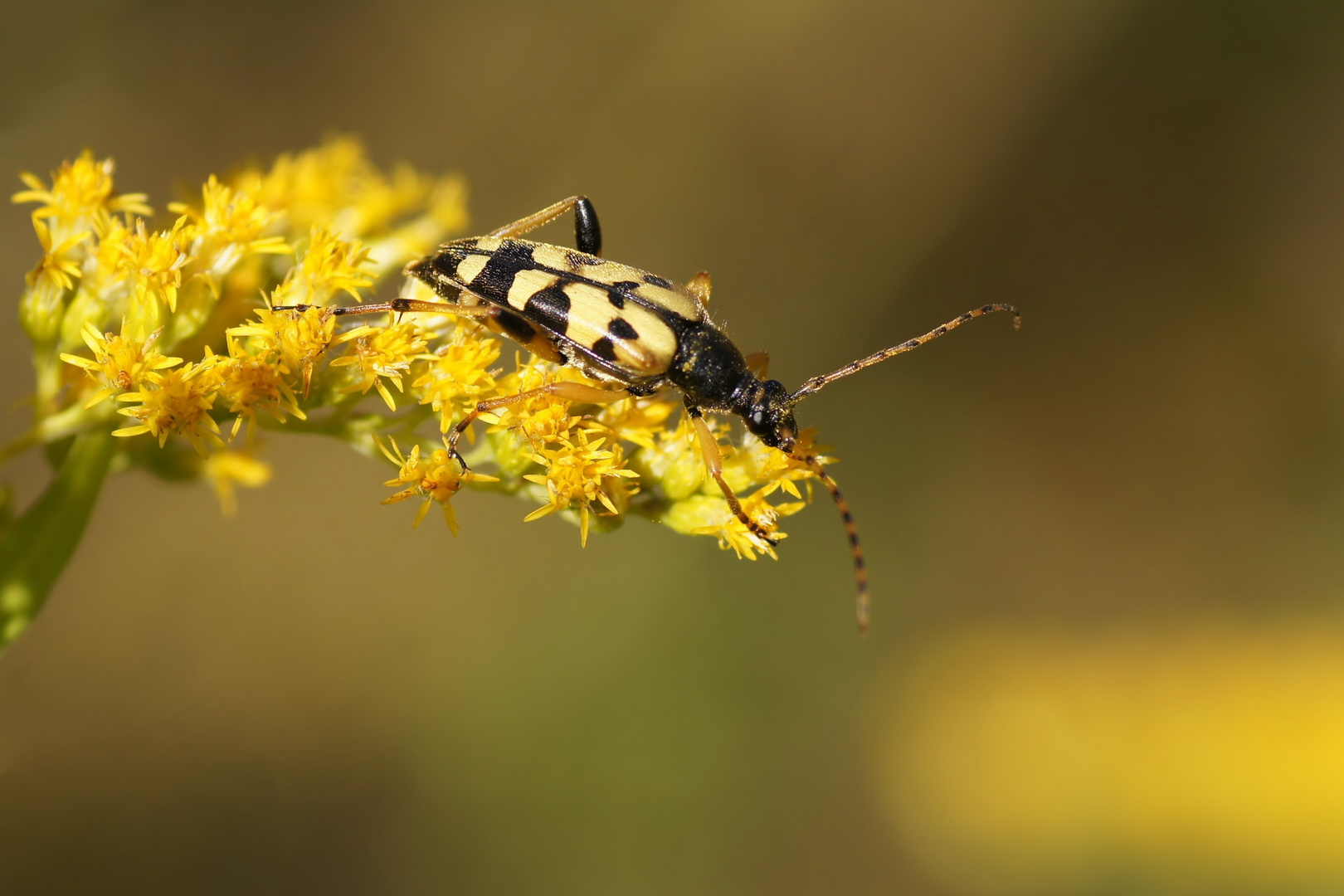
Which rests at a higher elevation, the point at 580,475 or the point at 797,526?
the point at 797,526

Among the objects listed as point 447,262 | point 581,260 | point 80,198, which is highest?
point 581,260

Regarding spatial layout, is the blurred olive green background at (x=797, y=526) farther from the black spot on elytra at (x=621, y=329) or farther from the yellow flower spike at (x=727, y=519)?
the black spot on elytra at (x=621, y=329)

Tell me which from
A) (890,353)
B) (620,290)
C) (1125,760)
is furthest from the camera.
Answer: (1125,760)

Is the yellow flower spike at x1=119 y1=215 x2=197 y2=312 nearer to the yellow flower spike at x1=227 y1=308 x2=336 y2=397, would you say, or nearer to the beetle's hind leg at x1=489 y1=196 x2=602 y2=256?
the yellow flower spike at x1=227 y1=308 x2=336 y2=397

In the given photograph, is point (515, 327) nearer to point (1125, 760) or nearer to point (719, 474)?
point (719, 474)

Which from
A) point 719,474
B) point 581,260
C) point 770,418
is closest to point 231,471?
point 581,260

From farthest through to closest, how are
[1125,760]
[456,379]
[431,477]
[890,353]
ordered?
[1125,760] < [890,353] < [456,379] < [431,477]

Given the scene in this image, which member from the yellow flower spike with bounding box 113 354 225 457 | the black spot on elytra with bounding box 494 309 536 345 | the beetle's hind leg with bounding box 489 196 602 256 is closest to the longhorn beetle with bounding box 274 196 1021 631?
the black spot on elytra with bounding box 494 309 536 345
